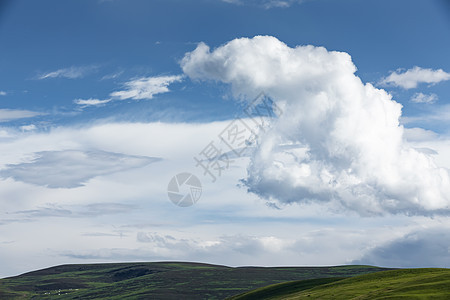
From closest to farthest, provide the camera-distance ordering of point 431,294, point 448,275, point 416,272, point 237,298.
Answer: point 431,294 < point 448,275 < point 416,272 < point 237,298

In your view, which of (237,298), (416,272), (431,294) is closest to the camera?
(431,294)

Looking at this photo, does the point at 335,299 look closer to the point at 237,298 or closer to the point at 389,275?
the point at 389,275

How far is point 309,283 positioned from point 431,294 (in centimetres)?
7062

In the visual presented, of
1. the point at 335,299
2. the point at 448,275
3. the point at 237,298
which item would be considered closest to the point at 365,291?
the point at 335,299

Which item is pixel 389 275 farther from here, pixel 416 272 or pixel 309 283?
pixel 309 283

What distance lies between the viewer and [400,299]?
87.1 m

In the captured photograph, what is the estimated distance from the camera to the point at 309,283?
155 meters

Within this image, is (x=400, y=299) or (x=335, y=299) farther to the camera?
(x=335, y=299)

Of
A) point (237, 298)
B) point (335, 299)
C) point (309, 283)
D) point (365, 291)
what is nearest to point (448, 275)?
point (365, 291)

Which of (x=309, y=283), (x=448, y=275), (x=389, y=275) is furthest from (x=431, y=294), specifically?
(x=309, y=283)

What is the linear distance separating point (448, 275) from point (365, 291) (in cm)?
1784

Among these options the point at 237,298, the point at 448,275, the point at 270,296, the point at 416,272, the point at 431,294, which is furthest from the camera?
the point at 237,298

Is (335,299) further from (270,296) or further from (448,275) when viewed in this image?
(270,296)

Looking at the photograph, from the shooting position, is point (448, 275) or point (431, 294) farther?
point (448, 275)
